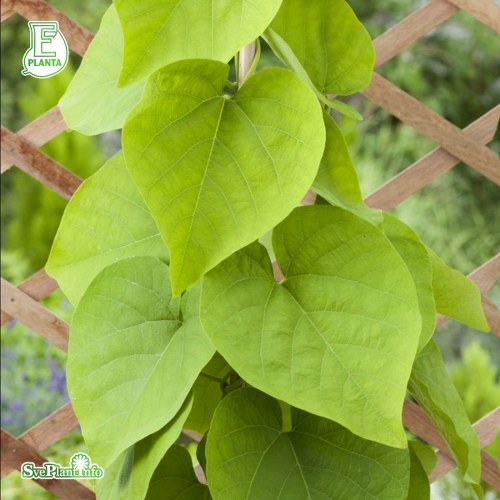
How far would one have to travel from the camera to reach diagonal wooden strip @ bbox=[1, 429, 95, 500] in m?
1.37

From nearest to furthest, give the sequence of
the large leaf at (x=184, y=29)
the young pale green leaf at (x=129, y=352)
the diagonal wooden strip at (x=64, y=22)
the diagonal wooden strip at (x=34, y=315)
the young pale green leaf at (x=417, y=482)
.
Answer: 1. the large leaf at (x=184, y=29)
2. the young pale green leaf at (x=129, y=352)
3. the young pale green leaf at (x=417, y=482)
4. the diagonal wooden strip at (x=64, y=22)
5. the diagonal wooden strip at (x=34, y=315)

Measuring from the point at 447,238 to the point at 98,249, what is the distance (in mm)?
2913

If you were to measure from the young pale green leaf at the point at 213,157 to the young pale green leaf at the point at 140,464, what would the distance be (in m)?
0.16

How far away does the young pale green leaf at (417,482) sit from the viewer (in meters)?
0.85

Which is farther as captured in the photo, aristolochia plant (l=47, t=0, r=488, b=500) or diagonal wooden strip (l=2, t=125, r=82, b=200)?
diagonal wooden strip (l=2, t=125, r=82, b=200)

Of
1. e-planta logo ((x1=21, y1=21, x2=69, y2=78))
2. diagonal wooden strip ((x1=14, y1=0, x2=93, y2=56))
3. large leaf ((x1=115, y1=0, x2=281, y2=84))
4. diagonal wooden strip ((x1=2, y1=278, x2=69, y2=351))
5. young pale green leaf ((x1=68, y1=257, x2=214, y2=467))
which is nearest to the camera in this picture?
large leaf ((x1=115, y1=0, x2=281, y2=84))

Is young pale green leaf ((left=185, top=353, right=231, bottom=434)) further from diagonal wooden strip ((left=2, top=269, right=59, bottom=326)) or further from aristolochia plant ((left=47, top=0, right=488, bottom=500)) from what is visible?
diagonal wooden strip ((left=2, top=269, right=59, bottom=326))

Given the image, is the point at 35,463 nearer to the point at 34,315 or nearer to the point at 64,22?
the point at 34,315

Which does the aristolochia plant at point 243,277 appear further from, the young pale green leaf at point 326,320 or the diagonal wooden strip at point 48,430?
the diagonal wooden strip at point 48,430

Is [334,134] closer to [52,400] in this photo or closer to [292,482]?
[292,482]

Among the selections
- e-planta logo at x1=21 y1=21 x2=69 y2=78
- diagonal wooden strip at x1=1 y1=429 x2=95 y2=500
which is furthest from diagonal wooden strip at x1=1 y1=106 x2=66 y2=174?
diagonal wooden strip at x1=1 y1=429 x2=95 y2=500

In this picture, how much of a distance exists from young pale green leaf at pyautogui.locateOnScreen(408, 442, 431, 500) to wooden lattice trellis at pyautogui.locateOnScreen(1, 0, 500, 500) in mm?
508

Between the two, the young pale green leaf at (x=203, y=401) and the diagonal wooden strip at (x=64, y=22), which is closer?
the young pale green leaf at (x=203, y=401)

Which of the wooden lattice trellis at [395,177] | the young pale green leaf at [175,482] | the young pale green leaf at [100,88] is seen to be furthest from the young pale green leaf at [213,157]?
the wooden lattice trellis at [395,177]
